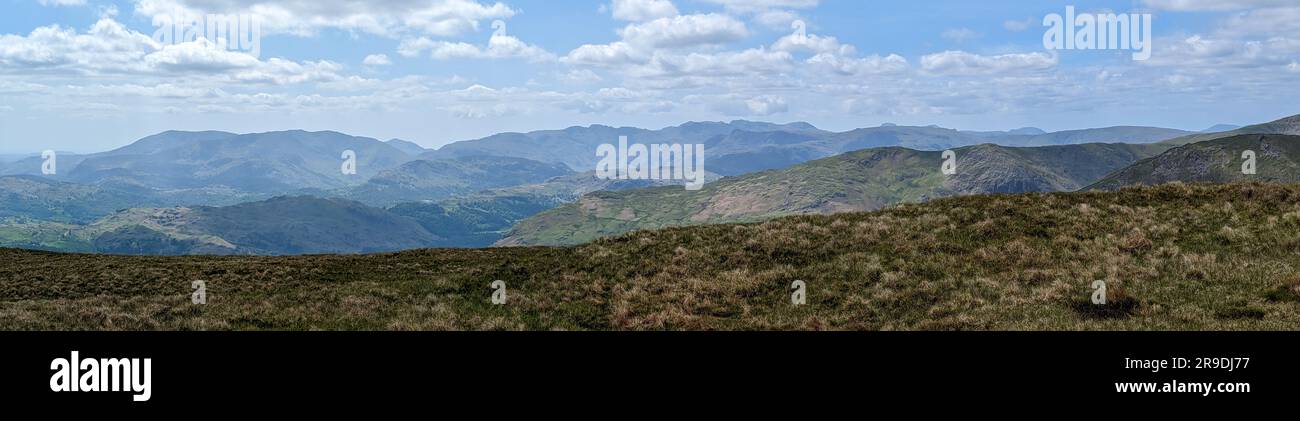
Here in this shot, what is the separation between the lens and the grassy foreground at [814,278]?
2208 centimetres

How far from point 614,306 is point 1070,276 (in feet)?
54.2

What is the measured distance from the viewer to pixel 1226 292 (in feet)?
70.2

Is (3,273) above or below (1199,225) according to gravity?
below

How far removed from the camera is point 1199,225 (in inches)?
1199

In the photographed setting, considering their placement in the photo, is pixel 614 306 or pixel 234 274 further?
pixel 234 274

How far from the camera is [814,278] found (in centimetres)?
2812

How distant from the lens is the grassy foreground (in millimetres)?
22078
